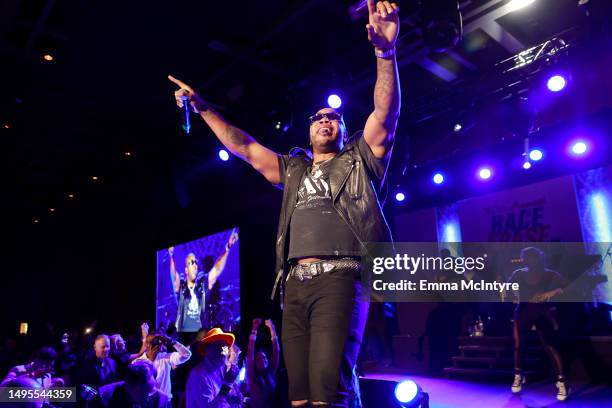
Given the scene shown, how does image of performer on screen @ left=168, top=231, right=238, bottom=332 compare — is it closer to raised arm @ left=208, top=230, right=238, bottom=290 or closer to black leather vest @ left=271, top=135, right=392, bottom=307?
raised arm @ left=208, top=230, right=238, bottom=290

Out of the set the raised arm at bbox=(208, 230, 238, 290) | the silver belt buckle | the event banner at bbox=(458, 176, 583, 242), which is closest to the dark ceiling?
the raised arm at bbox=(208, 230, 238, 290)

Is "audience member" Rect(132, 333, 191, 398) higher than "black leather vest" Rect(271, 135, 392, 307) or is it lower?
lower

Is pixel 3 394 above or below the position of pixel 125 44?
below

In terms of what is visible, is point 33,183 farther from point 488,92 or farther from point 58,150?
point 488,92

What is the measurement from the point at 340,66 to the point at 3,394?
6.02 meters

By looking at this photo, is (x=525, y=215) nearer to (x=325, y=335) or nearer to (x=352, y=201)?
(x=352, y=201)

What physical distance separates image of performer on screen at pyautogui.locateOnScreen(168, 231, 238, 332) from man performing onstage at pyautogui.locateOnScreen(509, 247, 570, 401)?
6643mm

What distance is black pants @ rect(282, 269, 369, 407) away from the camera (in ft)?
6.26

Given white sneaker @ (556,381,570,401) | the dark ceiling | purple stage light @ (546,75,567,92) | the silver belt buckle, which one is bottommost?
white sneaker @ (556,381,570,401)

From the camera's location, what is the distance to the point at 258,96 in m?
8.16

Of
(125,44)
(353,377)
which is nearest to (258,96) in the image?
(125,44)

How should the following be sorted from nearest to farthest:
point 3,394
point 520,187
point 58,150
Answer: point 3,394 → point 520,187 → point 58,150

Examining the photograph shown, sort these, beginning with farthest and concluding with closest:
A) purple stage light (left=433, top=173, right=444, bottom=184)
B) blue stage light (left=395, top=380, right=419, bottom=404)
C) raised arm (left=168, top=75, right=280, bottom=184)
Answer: purple stage light (left=433, top=173, right=444, bottom=184) < blue stage light (left=395, top=380, right=419, bottom=404) < raised arm (left=168, top=75, right=280, bottom=184)

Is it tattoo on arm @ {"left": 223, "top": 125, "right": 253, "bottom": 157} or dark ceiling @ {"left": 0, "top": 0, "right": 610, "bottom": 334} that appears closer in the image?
tattoo on arm @ {"left": 223, "top": 125, "right": 253, "bottom": 157}
